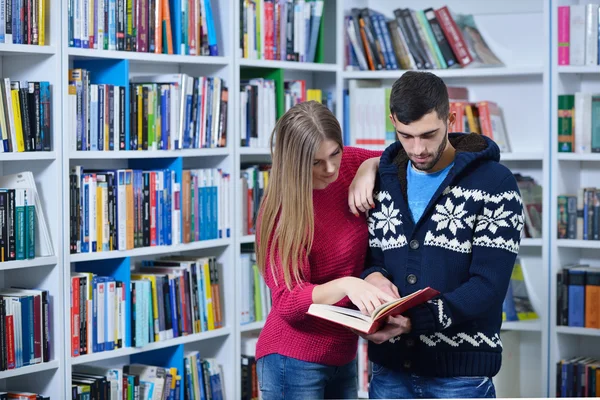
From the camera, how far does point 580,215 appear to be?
12.1ft

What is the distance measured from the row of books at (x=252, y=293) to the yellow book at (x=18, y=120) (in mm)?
1105

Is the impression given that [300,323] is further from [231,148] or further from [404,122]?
[231,148]

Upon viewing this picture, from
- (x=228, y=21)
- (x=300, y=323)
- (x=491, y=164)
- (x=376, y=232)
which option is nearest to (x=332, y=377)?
(x=300, y=323)

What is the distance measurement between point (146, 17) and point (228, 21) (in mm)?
397

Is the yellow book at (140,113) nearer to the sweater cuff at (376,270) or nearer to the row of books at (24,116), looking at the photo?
the row of books at (24,116)

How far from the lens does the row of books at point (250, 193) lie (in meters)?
3.60

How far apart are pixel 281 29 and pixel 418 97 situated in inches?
77.2

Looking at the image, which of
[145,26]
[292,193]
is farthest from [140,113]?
[292,193]

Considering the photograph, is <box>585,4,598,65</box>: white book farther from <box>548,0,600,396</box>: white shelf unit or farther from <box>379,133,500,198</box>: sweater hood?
<box>379,133,500,198</box>: sweater hood

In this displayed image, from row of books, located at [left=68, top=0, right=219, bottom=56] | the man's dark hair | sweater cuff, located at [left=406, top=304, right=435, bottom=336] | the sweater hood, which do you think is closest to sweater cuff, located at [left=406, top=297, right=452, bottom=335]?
sweater cuff, located at [left=406, top=304, right=435, bottom=336]

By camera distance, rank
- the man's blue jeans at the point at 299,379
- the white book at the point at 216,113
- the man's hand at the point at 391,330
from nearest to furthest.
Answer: the man's hand at the point at 391,330
the man's blue jeans at the point at 299,379
the white book at the point at 216,113

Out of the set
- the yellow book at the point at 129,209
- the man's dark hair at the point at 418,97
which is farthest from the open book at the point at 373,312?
the yellow book at the point at 129,209

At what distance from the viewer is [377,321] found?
1800 millimetres

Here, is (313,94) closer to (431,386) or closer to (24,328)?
(24,328)
